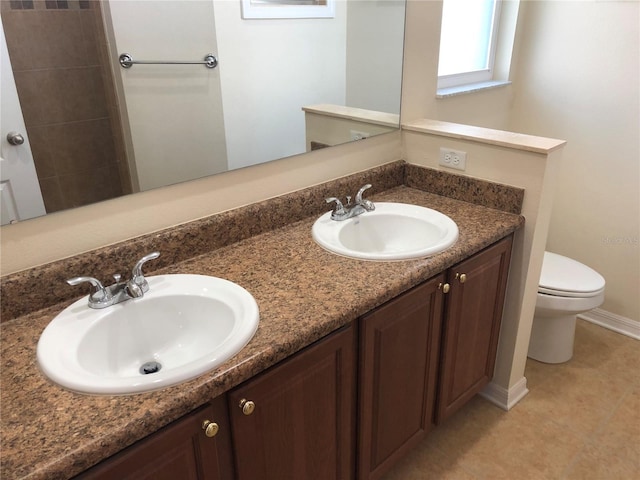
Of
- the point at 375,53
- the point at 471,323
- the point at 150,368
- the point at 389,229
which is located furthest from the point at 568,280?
the point at 150,368

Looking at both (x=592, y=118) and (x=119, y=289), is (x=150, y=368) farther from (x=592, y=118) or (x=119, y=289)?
(x=592, y=118)

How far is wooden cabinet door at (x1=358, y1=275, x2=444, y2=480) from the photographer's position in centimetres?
136

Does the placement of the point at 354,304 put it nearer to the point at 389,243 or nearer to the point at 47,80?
the point at 389,243

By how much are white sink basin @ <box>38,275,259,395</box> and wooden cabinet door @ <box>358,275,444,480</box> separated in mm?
352

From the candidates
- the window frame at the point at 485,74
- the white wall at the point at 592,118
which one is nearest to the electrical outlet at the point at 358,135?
the window frame at the point at 485,74

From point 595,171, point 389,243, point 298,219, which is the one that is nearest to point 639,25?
point 595,171

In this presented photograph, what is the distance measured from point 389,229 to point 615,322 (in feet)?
5.26

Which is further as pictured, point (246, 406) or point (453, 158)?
point (453, 158)

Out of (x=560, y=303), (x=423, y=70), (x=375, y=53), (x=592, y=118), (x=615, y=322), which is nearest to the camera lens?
(x=375, y=53)

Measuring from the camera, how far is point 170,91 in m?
1.34

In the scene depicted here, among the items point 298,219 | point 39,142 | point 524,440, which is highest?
point 39,142

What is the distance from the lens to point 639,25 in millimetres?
2197

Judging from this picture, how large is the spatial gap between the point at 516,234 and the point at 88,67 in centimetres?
143

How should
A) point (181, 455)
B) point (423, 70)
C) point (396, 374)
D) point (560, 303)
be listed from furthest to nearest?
A: 1. point (560, 303)
2. point (423, 70)
3. point (396, 374)
4. point (181, 455)
